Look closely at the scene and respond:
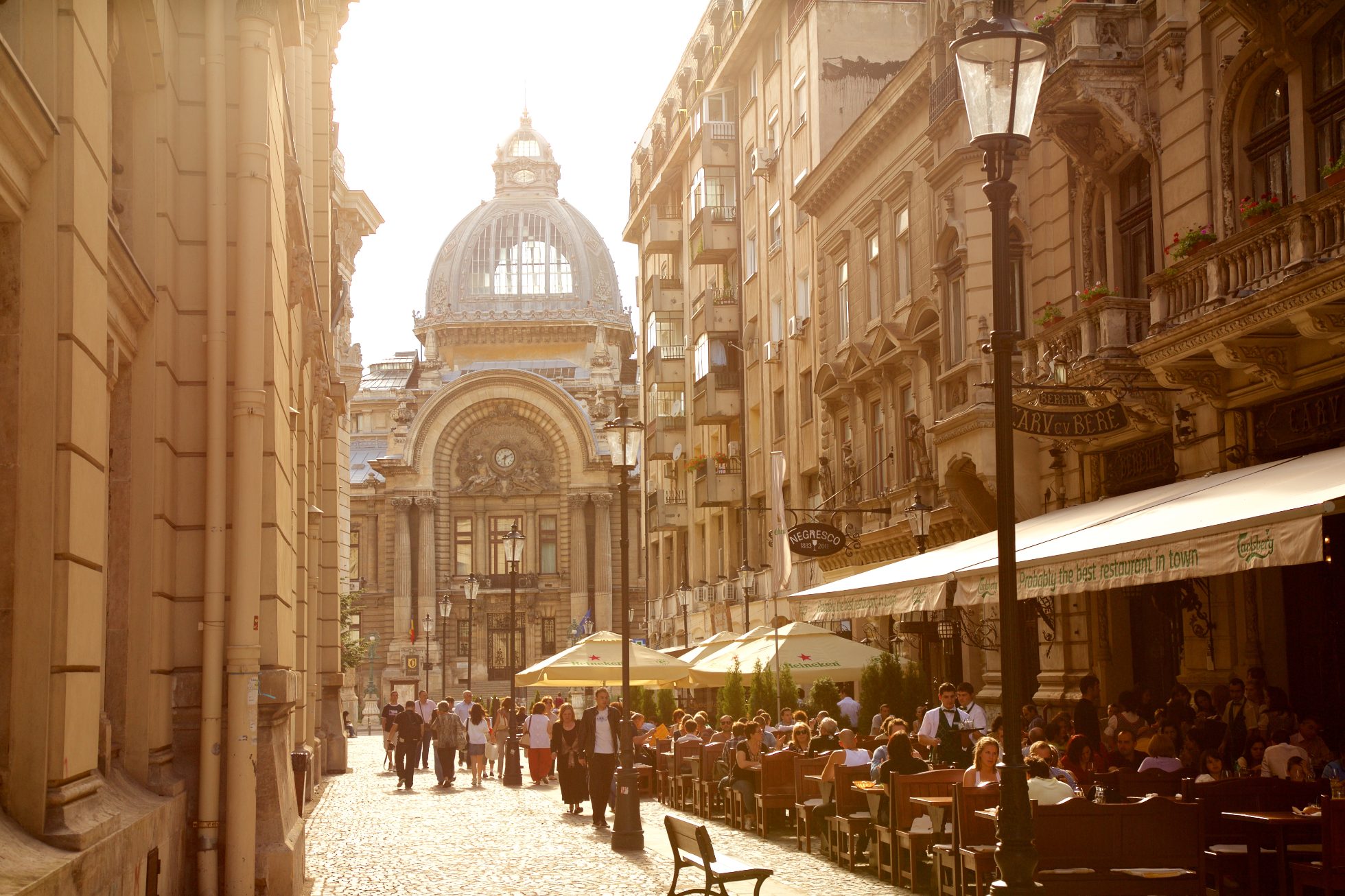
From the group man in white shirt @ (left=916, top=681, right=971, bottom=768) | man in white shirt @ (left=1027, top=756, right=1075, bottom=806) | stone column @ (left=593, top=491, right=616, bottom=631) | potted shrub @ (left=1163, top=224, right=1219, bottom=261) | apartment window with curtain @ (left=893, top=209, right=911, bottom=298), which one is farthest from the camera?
stone column @ (left=593, top=491, right=616, bottom=631)

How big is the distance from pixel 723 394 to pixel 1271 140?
2987 centimetres

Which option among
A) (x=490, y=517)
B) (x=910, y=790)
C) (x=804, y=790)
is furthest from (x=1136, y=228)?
(x=490, y=517)

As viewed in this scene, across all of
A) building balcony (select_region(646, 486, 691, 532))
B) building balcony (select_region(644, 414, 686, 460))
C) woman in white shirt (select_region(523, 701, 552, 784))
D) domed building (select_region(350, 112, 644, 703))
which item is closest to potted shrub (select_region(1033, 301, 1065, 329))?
woman in white shirt (select_region(523, 701, 552, 784))

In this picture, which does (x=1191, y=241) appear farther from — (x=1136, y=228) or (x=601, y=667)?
(x=601, y=667)

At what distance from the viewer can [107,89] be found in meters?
9.06

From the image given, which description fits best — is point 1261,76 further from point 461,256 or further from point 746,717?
point 461,256

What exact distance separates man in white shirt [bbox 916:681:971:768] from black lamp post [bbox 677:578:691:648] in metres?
30.1

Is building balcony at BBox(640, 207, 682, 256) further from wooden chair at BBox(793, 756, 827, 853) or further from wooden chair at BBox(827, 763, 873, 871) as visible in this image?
wooden chair at BBox(827, 763, 873, 871)

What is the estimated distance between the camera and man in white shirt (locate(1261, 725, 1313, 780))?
41.5 feet

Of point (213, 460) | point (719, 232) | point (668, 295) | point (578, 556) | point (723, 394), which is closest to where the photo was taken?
point (213, 460)

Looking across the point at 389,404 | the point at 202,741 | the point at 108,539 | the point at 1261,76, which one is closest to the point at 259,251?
the point at 108,539

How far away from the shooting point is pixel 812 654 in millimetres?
25453

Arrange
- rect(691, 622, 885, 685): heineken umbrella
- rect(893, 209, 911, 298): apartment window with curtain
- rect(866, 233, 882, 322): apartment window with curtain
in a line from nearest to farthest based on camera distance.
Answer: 1. rect(691, 622, 885, 685): heineken umbrella
2. rect(893, 209, 911, 298): apartment window with curtain
3. rect(866, 233, 882, 322): apartment window with curtain

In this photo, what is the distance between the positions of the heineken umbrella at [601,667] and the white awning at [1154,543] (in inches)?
422
